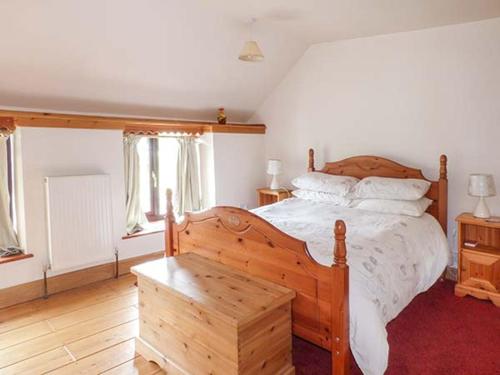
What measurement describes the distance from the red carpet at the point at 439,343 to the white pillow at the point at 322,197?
3.66 feet

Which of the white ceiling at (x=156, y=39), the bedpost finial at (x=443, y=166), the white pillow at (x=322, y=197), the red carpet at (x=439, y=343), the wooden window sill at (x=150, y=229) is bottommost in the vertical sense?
the red carpet at (x=439, y=343)

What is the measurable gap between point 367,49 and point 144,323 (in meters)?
3.50

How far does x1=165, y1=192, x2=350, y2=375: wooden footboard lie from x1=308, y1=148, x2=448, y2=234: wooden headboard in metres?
2.07

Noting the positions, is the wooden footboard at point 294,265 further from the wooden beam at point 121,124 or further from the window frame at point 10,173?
the window frame at point 10,173

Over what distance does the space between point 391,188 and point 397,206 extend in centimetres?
22

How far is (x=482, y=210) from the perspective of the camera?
10.2 feet

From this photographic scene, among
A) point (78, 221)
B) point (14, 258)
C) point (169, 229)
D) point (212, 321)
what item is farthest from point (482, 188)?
point (14, 258)

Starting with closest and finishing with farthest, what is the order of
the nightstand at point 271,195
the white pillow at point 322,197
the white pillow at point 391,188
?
the white pillow at point 391,188, the white pillow at point 322,197, the nightstand at point 271,195

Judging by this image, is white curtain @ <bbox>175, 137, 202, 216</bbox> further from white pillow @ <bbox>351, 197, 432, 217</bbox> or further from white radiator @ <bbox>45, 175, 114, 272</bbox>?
white pillow @ <bbox>351, 197, 432, 217</bbox>

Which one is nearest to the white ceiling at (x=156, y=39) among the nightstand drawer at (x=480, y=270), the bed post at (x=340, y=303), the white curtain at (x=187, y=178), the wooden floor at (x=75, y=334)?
the white curtain at (x=187, y=178)

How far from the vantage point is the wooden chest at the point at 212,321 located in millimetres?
1771

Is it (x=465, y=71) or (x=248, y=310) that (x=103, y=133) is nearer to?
(x=248, y=310)

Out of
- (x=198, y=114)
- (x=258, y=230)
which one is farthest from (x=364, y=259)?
(x=198, y=114)

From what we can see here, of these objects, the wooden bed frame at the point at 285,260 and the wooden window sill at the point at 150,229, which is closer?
the wooden bed frame at the point at 285,260
